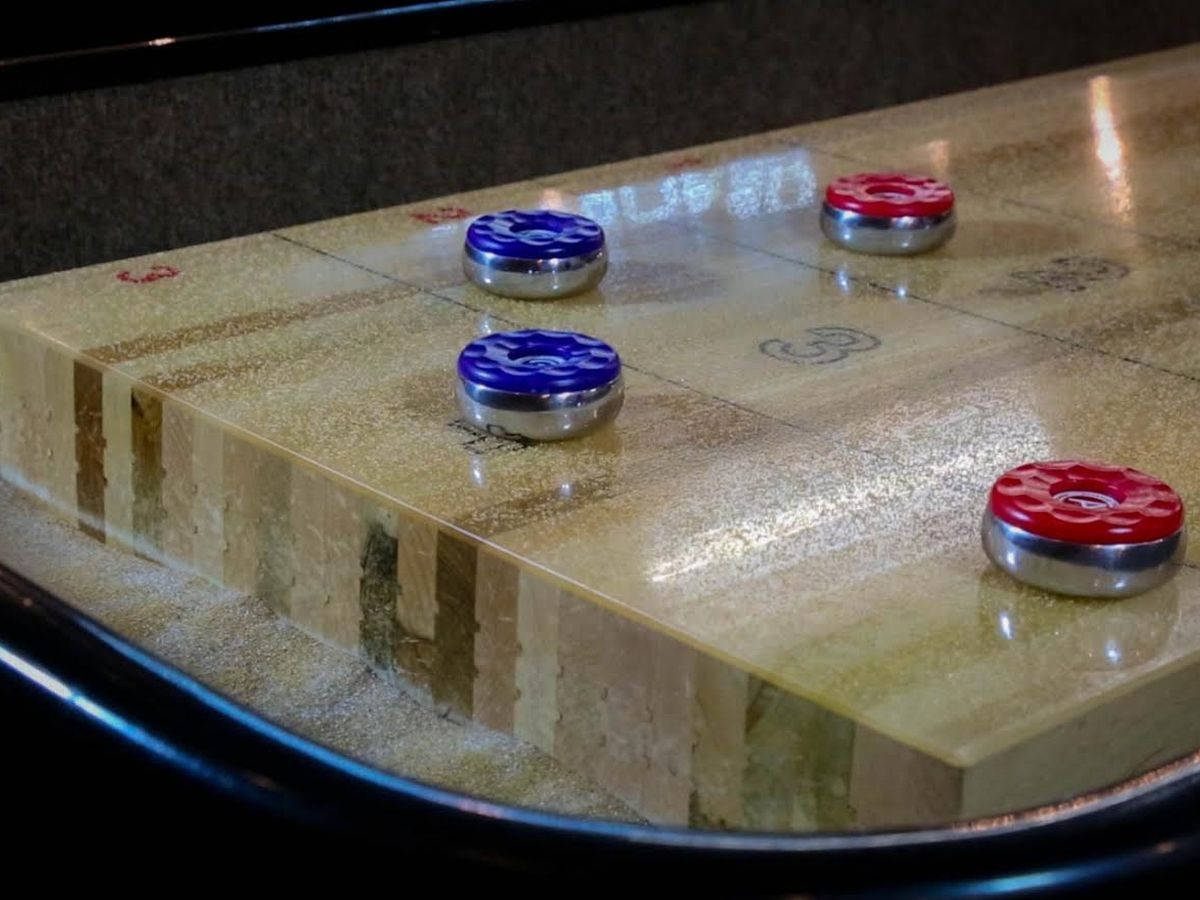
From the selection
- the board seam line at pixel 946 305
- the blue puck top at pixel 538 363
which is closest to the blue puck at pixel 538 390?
the blue puck top at pixel 538 363

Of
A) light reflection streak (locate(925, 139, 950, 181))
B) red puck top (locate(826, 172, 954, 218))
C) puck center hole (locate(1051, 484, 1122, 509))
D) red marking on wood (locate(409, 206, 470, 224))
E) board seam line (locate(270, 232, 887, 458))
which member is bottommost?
board seam line (locate(270, 232, 887, 458))

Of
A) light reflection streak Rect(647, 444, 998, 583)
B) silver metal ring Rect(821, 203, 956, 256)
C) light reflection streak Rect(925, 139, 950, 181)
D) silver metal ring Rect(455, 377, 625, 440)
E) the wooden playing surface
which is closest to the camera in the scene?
the wooden playing surface

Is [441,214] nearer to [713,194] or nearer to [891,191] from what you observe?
[713,194]

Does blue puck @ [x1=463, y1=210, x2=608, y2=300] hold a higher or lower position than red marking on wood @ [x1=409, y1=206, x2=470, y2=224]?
higher

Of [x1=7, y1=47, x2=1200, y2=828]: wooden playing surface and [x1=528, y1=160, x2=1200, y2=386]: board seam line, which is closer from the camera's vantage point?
[x1=7, y1=47, x2=1200, y2=828]: wooden playing surface

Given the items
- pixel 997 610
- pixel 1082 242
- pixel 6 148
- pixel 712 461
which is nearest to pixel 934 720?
pixel 997 610

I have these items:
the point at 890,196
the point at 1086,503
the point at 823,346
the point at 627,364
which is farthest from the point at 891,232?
the point at 1086,503

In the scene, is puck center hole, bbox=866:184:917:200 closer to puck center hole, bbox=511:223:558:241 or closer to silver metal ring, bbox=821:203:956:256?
silver metal ring, bbox=821:203:956:256

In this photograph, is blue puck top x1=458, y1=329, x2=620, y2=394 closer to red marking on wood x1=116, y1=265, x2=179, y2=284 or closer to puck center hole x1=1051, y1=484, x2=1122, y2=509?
puck center hole x1=1051, y1=484, x2=1122, y2=509

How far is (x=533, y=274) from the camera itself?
→ 1428 mm

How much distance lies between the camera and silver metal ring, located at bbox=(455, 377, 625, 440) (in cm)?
116

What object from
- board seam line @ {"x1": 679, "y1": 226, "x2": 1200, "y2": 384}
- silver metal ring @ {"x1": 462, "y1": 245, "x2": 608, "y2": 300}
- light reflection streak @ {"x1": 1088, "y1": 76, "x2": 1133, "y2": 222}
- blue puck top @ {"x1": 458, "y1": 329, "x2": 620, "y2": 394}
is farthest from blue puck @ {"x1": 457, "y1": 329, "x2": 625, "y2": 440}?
light reflection streak @ {"x1": 1088, "y1": 76, "x2": 1133, "y2": 222}

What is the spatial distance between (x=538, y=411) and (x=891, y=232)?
523mm

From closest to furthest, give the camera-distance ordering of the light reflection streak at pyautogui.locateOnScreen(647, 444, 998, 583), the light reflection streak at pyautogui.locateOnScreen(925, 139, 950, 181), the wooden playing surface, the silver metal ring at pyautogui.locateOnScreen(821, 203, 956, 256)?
the wooden playing surface < the light reflection streak at pyautogui.locateOnScreen(647, 444, 998, 583) < the silver metal ring at pyautogui.locateOnScreen(821, 203, 956, 256) < the light reflection streak at pyautogui.locateOnScreen(925, 139, 950, 181)
